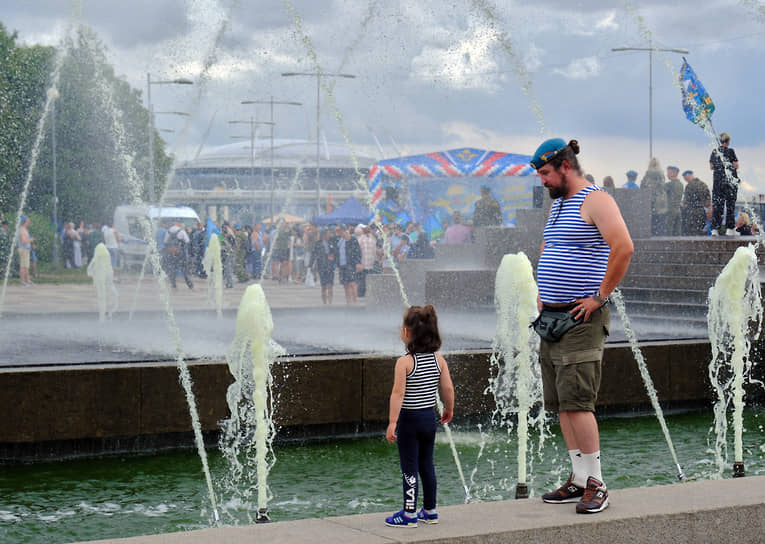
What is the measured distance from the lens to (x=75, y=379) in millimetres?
7156

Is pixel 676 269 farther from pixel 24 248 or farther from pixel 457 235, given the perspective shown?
pixel 24 248

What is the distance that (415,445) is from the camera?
4.52 meters

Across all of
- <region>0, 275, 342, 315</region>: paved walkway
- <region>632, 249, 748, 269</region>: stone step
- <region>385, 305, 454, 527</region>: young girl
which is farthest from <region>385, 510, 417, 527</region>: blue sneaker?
<region>0, 275, 342, 315</region>: paved walkway

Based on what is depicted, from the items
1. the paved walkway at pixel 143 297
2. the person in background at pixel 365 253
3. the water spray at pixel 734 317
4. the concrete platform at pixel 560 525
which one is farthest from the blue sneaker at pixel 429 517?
the person in background at pixel 365 253

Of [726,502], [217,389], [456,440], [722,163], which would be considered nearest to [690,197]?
[722,163]

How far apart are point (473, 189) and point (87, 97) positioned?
55.0 ft

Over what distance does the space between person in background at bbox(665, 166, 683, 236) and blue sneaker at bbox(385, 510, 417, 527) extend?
14532mm

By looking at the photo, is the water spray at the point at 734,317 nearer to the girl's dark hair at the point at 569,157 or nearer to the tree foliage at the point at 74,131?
the girl's dark hair at the point at 569,157

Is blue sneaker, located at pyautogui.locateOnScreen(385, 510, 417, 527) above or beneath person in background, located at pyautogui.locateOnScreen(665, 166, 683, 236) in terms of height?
beneath

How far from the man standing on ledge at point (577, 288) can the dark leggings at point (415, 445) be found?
0.50 metres

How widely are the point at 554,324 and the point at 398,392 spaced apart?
2.24 ft

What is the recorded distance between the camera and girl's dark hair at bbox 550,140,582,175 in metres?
4.61

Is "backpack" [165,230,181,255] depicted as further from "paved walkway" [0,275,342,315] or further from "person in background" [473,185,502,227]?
"person in background" [473,185,502,227]

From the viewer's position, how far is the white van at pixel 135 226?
3397 cm
